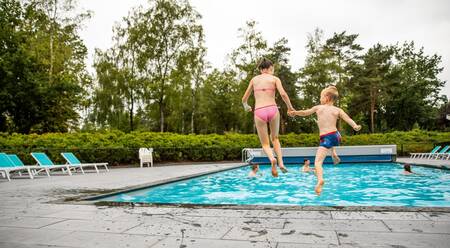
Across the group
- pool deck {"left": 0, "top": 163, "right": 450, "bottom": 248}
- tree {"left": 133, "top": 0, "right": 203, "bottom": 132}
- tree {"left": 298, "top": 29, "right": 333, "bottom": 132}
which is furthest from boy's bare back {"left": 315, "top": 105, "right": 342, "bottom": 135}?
tree {"left": 298, "top": 29, "right": 333, "bottom": 132}

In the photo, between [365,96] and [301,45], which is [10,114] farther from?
[365,96]

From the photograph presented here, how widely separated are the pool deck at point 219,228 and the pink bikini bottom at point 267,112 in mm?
1486

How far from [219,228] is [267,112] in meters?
2.18

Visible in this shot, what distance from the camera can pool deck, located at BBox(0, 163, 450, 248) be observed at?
3232 mm

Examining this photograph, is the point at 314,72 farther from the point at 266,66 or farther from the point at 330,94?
the point at 266,66

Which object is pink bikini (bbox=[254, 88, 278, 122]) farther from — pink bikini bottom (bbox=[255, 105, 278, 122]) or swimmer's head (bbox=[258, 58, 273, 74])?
swimmer's head (bbox=[258, 58, 273, 74])

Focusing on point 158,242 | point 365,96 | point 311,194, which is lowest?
point 311,194

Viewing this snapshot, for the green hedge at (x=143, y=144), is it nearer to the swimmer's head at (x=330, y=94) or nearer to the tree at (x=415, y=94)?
the swimmer's head at (x=330, y=94)

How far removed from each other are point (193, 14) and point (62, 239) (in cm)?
3124

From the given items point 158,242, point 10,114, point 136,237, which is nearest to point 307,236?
point 158,242

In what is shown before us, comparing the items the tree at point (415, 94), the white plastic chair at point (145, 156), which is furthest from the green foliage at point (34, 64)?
the tree at point (415, 94)

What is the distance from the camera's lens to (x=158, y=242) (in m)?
3.30

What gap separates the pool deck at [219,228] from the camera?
3232mm

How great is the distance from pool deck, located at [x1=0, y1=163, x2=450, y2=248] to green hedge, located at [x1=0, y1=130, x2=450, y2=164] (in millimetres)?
15034
